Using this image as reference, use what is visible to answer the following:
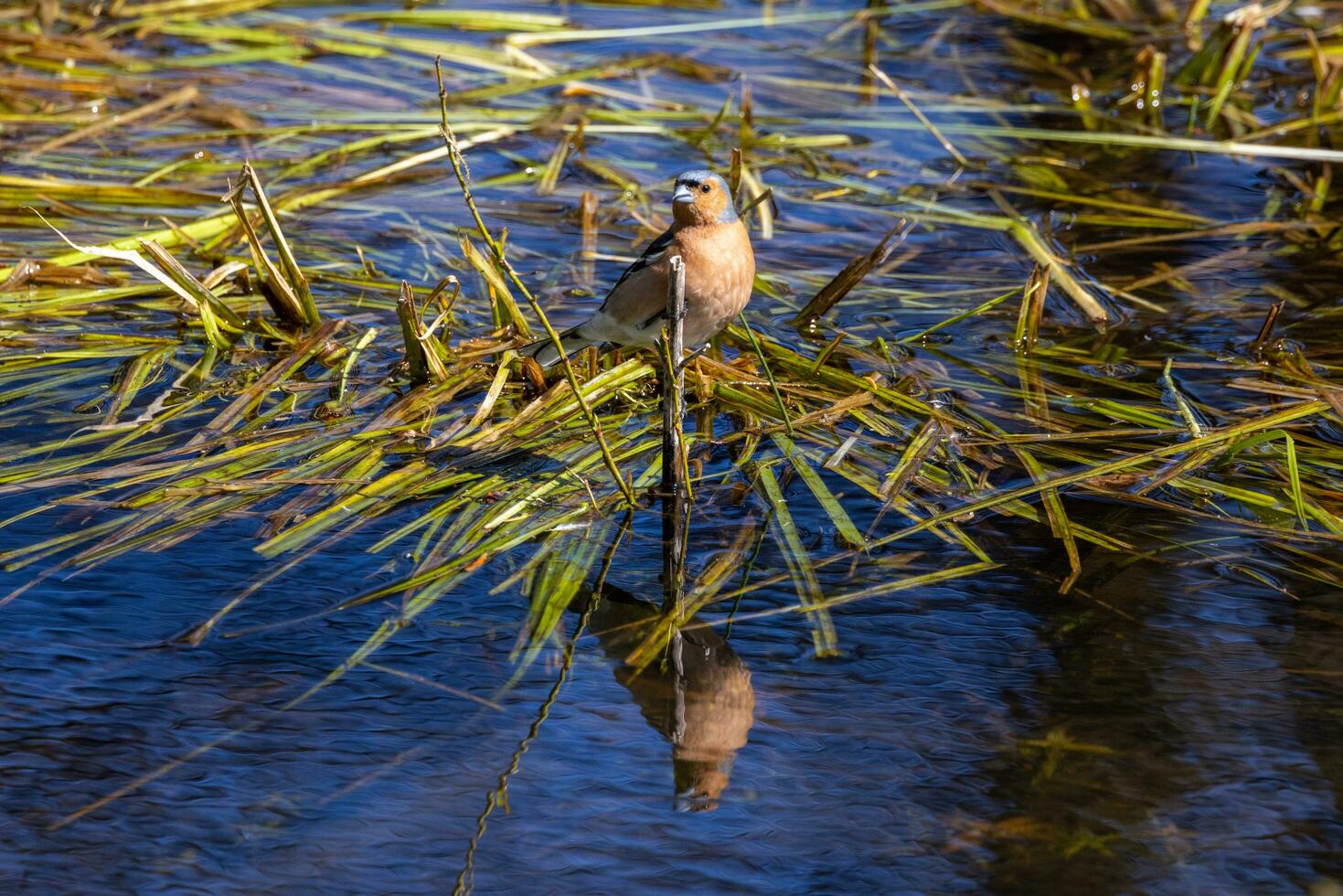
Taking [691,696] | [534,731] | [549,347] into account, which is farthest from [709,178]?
[534,731]

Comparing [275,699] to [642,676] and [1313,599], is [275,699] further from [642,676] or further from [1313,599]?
[1313,599]

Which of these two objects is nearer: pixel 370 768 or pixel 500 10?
pixel 370 768

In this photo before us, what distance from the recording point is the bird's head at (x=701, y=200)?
4.22 m

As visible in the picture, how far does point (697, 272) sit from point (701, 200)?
234 millimetres

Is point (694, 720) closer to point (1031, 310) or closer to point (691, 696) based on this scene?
point (691, 696)

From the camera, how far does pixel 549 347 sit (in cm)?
468

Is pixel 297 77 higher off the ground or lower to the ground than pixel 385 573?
higher

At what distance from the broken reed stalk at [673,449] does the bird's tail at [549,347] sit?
0.56 metres

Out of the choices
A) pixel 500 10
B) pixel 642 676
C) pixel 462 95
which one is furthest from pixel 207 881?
pixel 500 10

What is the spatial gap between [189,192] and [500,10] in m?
3.65

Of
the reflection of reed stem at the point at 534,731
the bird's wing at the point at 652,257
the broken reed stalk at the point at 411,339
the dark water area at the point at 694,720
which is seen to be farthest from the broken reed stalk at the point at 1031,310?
the broken reed stalk at the point at 411,339

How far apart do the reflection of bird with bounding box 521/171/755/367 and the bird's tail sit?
0.83 ft

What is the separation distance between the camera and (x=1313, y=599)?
368 centimetres

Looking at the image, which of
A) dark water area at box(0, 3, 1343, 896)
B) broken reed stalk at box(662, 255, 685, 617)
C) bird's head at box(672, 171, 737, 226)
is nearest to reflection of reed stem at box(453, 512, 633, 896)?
dark water area at box(0, 3, 1343, 896)
